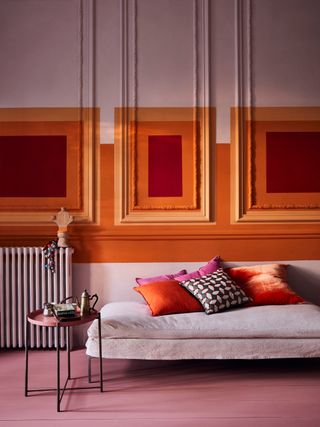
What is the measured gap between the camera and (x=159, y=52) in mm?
4719

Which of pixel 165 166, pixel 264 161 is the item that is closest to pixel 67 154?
pixel 165 166

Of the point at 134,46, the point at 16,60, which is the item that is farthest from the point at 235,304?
the point at 16,60

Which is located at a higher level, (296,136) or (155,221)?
(296,136)

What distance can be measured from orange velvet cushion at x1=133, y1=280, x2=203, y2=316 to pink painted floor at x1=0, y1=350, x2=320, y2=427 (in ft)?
1.51

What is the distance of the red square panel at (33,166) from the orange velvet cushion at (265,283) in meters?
1.76

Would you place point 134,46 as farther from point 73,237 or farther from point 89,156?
point 73,237

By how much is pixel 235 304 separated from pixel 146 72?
2.22 metres

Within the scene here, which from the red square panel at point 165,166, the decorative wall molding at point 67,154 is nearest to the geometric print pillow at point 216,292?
the red square panel at point 165,166

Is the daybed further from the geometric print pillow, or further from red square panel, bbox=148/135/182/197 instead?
red square panel, bbox=148/135/182/197

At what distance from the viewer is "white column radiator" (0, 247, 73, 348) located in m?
4.49

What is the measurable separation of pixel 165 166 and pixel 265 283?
54.0 inches

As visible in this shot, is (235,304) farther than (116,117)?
No

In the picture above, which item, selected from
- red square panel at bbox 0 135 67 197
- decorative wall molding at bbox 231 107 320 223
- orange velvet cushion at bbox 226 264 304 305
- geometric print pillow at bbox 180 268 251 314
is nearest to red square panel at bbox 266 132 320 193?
decorative wall molding at bbox 231 107 320 223

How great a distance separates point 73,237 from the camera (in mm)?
4680
